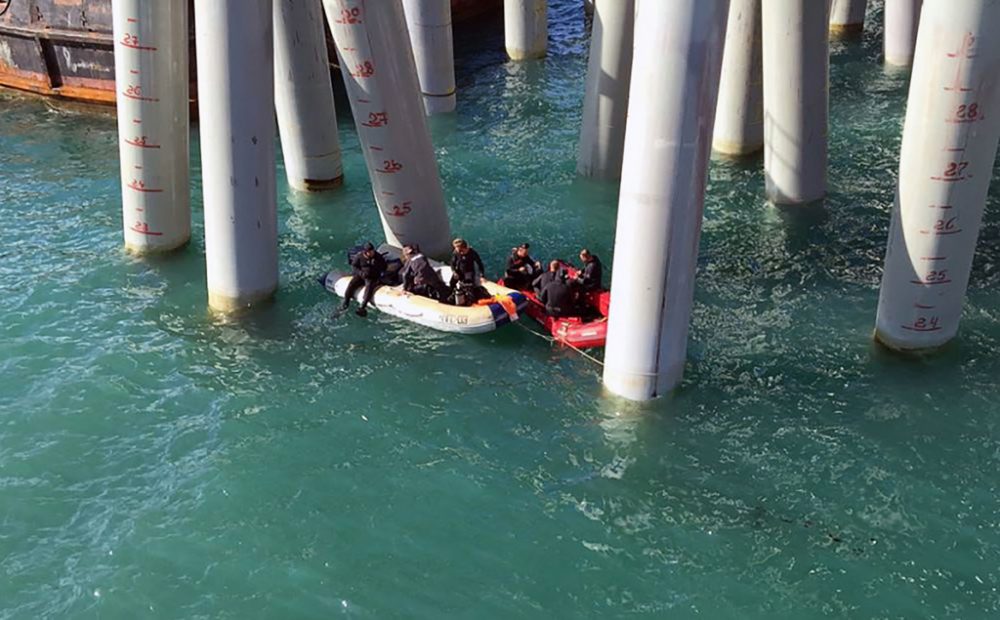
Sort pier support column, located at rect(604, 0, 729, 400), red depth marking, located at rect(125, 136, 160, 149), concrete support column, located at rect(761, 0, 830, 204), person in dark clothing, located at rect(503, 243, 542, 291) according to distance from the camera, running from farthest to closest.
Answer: concrete support column, located at rect(761, 0, 830, 204), red depth marking, located at rect(125, 136, 160, 149), person in dark clothing, located at rect(503, 243, 542, 291), pier support column, located at rect(604, 0, 729, 400)

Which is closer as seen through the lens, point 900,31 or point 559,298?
point 559,298

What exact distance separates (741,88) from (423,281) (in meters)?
9.65

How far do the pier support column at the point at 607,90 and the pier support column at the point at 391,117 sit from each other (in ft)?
16.0

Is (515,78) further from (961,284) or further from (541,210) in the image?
(961,284)

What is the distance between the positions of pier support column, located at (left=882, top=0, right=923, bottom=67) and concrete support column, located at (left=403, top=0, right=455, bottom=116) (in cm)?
1338

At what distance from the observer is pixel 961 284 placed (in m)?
15.6

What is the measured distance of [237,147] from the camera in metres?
17.2

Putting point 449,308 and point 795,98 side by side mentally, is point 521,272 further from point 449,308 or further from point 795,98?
point 795,98

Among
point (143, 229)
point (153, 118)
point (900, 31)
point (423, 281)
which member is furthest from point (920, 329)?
point (900, 31)

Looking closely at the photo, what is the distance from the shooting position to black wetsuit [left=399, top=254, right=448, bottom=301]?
18141 mm

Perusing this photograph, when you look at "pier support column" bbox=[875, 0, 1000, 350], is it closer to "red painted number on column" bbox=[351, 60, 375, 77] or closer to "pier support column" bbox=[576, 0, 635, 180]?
"pier support column" bbox=[576, 0, 635, 180]

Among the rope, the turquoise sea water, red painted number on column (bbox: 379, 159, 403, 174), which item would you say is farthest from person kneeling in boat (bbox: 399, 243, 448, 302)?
red painted number on column (bbox: 379, 159, 403, 174)

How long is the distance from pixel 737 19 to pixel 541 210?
571cm

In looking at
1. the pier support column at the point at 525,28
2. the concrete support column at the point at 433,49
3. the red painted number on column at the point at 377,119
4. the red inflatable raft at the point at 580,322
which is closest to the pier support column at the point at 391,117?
the red painted number on column at the point at 377,119
